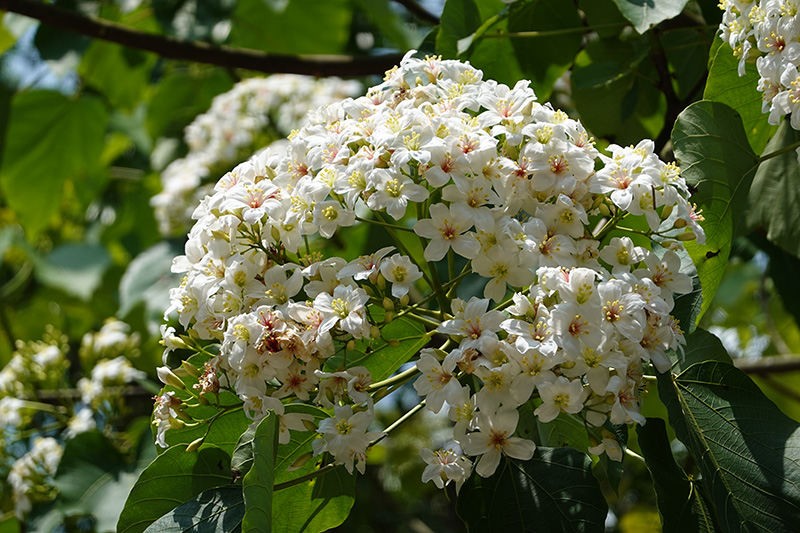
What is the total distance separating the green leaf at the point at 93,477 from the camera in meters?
2.22

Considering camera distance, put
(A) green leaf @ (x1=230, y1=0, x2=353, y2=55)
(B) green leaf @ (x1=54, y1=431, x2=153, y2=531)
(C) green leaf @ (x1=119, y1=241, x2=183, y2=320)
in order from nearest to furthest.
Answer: (B) green leaf @ (x1=54, y1=431, x2=153, y2=531) < (C) green leaf @ (x1=119, y1=241, x2=183, y2=320) < (A) green leaf @ (x1=230, y1=0, x2=353, y2=55)

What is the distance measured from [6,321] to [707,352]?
10.8ft

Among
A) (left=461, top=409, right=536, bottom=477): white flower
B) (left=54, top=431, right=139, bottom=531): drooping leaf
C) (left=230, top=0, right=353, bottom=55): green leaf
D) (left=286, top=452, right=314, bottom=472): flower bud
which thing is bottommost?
(left=54, top=431, right=139, bottom=531): drooping leaf

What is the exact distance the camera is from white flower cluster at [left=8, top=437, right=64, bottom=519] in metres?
2.36

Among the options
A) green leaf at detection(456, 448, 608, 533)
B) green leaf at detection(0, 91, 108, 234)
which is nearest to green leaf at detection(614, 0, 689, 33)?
→ green leaf at detection(456, 448, 608, 533)

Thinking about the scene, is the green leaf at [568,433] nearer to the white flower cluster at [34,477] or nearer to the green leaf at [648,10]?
the green leaf at [648,10]

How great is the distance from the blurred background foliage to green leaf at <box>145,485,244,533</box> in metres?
0.34

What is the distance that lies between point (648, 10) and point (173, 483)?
43.9 inches

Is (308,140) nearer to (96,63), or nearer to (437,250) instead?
(437,250)

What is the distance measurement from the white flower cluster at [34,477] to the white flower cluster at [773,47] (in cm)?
215

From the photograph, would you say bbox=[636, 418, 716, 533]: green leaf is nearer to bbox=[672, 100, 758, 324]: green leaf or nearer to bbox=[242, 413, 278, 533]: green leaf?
bbox=[672, 100, 758, 324]: green leaf

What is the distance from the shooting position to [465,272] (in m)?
1.13

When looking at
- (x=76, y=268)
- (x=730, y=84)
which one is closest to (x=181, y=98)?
(x=76, y=268)

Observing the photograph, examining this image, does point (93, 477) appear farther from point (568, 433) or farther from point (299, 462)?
point (568, 433)
